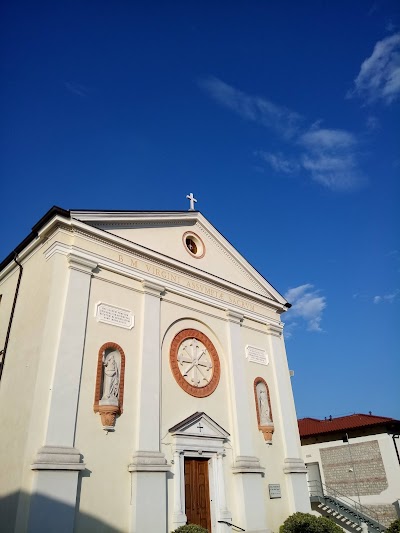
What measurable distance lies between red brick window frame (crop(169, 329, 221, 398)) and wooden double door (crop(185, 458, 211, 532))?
1.95 metres

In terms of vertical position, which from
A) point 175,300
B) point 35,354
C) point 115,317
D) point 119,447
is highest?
point 175,300

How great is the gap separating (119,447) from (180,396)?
2.60 metres

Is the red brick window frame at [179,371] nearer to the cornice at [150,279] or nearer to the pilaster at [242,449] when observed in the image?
the pilaster at [242,449]

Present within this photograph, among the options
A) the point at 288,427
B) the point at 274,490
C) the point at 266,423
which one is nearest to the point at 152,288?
the point at 266,423

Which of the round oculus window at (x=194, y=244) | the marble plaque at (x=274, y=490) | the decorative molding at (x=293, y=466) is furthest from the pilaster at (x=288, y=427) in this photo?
the round oculus window at (x=194, y=244)

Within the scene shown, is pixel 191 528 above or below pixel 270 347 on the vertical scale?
below

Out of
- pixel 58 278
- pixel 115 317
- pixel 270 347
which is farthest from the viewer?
pixel 270 347

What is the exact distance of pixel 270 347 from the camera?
53.9ft

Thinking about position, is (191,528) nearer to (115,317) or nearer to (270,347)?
(115,317)

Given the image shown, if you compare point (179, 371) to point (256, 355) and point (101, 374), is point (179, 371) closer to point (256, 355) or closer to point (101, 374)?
point (101, 374)

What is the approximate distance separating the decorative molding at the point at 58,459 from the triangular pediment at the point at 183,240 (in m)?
5.88

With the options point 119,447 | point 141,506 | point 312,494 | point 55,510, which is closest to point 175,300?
point 119,447

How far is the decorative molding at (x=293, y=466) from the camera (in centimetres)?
1409

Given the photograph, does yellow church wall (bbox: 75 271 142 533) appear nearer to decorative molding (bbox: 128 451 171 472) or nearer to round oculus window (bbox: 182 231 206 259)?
decorative molding (bbox: 128 451 171 472)
